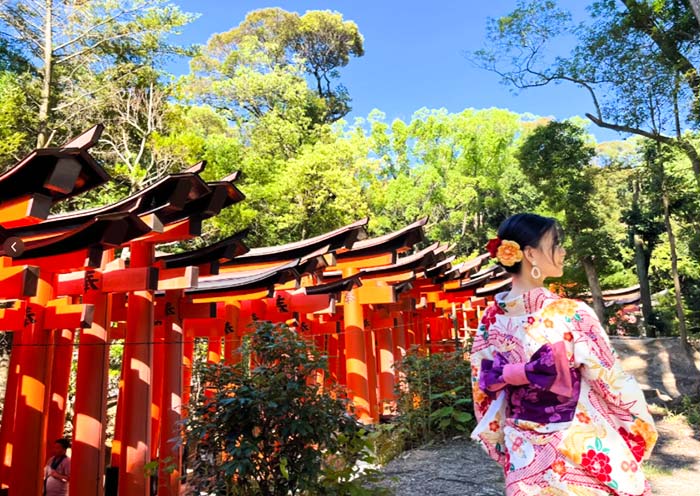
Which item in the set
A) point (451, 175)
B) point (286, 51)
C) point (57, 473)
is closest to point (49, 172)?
point (57, 473)

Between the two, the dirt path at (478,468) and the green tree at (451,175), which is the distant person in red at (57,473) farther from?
the green tree at (451,175)

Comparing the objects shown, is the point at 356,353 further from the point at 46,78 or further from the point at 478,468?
the point at 46,78

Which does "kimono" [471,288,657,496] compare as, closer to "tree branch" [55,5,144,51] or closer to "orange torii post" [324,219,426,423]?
"orange torii post" [324,219,426,423]

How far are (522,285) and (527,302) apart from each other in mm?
99

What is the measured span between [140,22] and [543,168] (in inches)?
521

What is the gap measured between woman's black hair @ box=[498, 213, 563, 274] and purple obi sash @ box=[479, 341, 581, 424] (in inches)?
17.5

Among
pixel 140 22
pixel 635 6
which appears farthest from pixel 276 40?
pixel 635 6

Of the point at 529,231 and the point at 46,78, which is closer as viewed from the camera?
the point at 529,231

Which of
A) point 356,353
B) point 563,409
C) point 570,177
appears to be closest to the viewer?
point 563,409

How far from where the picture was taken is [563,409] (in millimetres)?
2207

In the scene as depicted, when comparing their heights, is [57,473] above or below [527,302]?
below

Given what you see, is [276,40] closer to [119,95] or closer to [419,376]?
[119,95]

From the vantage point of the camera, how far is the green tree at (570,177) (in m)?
16.8

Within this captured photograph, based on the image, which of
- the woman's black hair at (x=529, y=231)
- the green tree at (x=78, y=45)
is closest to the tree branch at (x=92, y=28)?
the green tree at (x=78, y=45)
